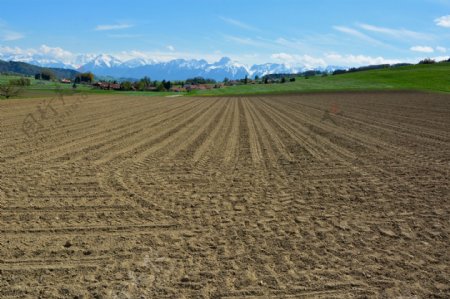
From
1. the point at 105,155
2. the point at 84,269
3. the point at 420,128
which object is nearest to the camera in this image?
the point at 84,269

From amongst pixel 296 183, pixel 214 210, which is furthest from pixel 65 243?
pixel 296 183

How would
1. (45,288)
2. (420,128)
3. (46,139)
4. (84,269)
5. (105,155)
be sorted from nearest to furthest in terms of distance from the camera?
(45,288) → (84,269) → (105,155) → (46,139) → (420,128)

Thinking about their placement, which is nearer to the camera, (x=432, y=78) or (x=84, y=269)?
(x=84, y=269)

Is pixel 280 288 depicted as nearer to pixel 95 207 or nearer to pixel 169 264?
pixel 169 264

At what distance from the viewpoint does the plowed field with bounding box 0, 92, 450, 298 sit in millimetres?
5340

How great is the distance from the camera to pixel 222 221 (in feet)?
24.8

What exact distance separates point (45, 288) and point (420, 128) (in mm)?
22018

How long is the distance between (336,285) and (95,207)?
552 centimetres

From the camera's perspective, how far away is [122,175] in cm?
1091

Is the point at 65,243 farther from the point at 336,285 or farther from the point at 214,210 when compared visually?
the point at 336,285

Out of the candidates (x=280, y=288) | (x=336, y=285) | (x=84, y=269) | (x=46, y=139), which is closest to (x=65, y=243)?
(x=84, y=269)

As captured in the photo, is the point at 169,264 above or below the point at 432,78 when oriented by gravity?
below

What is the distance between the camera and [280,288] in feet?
17.0

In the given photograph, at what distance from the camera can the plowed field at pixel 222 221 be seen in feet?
17.5
